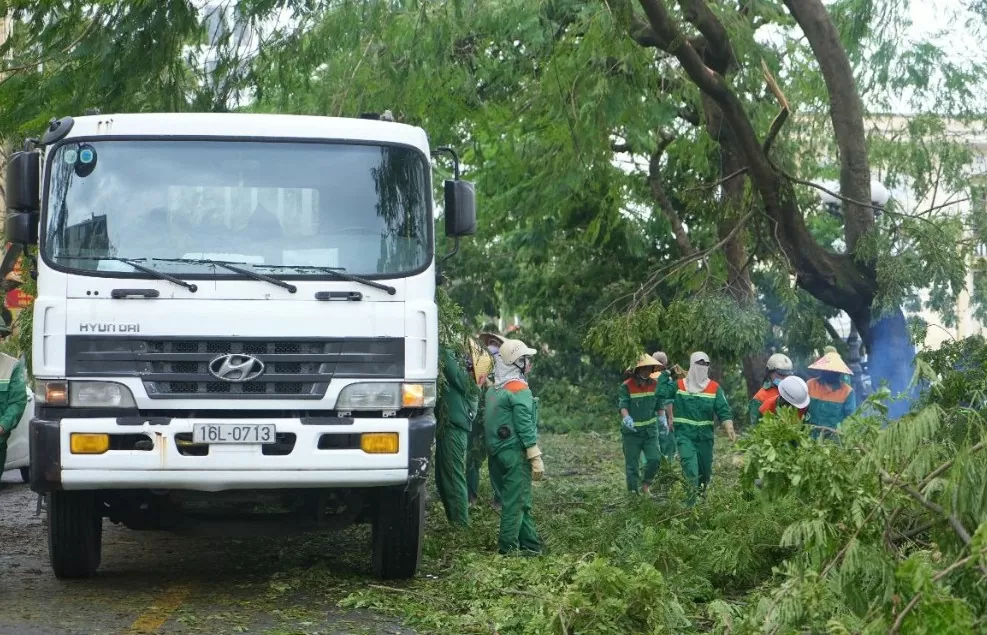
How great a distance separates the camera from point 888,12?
14.3 m

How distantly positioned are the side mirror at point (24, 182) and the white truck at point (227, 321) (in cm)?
1

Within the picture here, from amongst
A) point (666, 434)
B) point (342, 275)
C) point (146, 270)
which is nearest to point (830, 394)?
point (666, 434)

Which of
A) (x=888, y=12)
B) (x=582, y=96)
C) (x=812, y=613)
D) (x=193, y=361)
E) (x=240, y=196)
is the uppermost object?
(x=888, y=12)

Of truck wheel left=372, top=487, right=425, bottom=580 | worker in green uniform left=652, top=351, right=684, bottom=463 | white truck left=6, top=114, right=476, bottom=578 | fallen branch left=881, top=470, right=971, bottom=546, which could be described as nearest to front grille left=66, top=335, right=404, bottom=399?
white truck left=6, top=114, right=476, bottom=578

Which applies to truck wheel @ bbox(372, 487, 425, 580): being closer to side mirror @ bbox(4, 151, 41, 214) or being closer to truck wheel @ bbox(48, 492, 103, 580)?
truck wheel @ bbox(48, 492, 103, 580)

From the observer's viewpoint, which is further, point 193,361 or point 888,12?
point 888,12

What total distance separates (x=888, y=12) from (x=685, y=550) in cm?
738

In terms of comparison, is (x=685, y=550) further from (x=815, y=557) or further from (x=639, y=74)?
(x=639, y=74)

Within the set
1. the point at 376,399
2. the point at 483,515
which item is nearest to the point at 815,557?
the point at 376,399

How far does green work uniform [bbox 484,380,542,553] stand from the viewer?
10188mm

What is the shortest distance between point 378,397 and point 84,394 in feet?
5.38

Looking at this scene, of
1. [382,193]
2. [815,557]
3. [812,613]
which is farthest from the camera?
[382,193]

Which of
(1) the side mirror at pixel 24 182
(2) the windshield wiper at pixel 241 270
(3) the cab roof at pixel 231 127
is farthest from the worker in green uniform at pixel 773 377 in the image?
(1) the side mirror at pixel 24 182

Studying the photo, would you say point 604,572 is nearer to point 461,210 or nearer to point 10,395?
point 461,210
